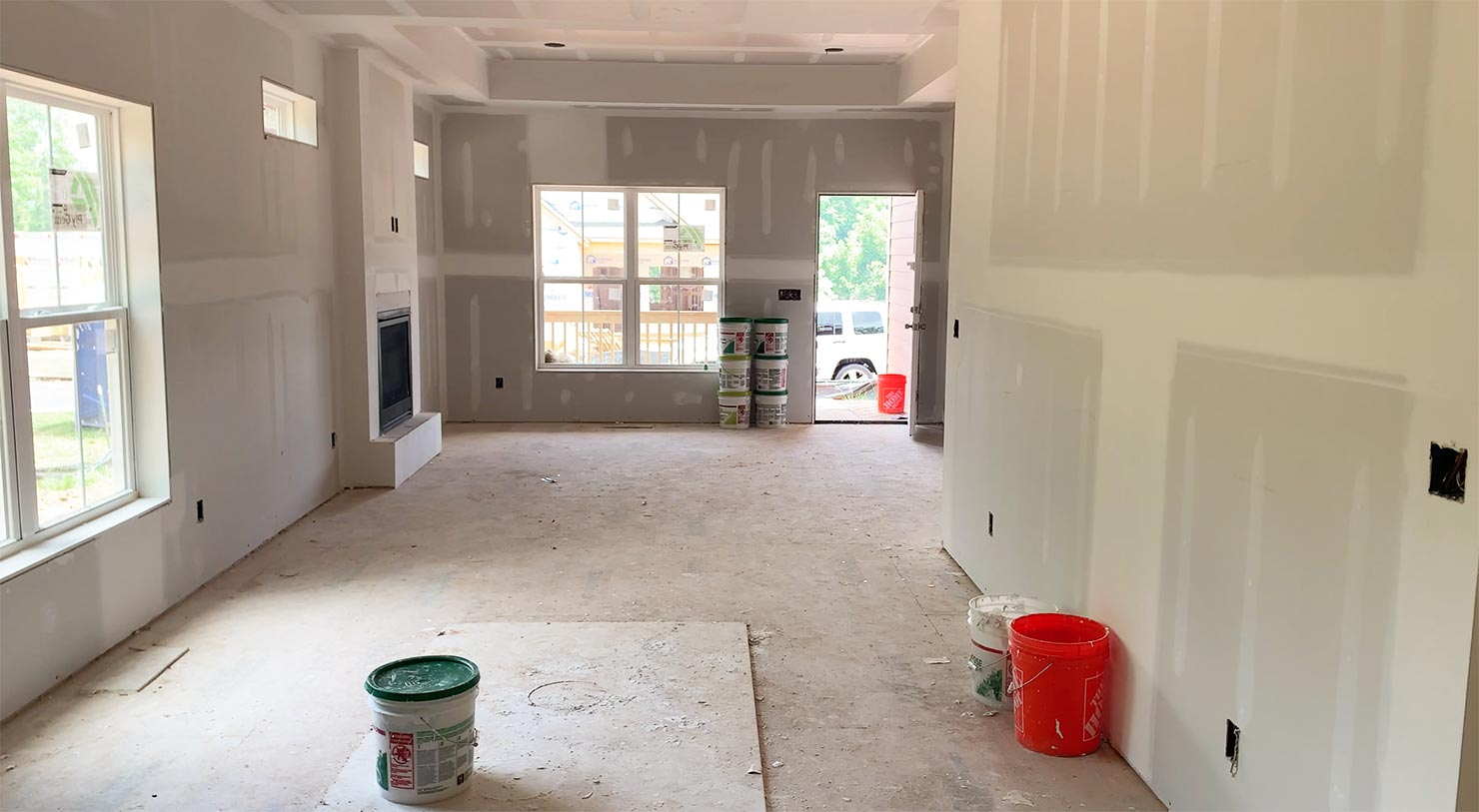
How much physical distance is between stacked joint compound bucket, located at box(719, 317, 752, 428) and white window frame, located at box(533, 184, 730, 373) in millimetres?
381

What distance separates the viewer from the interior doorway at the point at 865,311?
934 centimetres

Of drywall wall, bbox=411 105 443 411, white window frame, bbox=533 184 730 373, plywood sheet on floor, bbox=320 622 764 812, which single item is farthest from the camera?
white window frame, bbox=533 184 730 373

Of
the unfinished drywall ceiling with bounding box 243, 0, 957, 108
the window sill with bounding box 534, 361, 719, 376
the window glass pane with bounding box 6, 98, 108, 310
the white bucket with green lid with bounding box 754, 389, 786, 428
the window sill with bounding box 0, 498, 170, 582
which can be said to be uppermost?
the unfinished drywall ceiling with bounding box 243, 0, 957, 108

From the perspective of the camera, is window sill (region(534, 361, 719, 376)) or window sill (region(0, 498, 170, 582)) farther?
window sill (region(534, 361, 719, 376))

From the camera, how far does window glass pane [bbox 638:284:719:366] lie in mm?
9031

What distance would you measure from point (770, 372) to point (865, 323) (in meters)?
3.74

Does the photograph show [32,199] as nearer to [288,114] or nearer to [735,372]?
[288,114]

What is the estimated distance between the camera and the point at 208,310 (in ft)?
14.7

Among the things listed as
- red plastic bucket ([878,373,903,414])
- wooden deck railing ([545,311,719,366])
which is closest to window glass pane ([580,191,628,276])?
wooden deck railing ([545,311,719,366])

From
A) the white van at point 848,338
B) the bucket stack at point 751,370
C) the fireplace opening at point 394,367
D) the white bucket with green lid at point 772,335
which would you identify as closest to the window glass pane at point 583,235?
the bucket stack at point 751,370

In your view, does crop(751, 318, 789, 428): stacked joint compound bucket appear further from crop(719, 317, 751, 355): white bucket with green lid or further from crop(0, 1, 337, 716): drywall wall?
crop(0, 1, 337, 716): drywall wall

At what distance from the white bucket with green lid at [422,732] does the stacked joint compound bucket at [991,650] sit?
62.2 inches

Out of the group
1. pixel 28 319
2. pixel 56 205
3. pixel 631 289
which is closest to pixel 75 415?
pixel 28 319

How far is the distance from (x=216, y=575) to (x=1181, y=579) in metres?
3.94
